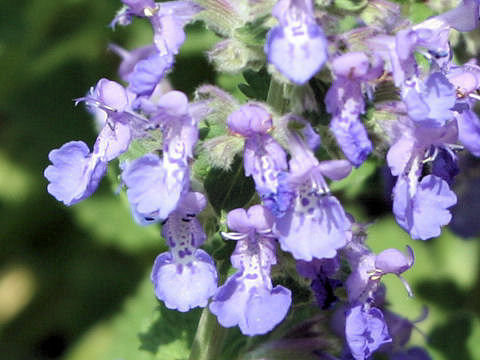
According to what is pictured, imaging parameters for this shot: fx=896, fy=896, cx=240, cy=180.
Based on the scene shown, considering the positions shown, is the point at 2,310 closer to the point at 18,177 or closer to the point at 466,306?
the point at 18,177

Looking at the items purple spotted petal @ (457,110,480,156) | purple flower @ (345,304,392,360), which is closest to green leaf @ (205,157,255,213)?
purple flower @ (345,304,392,360)

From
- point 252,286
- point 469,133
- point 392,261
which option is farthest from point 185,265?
point 469,133

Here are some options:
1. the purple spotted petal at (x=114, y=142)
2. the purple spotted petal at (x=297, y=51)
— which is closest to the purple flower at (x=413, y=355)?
the purple spotted petal at (x=114, y=142)

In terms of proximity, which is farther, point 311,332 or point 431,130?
point 311,332

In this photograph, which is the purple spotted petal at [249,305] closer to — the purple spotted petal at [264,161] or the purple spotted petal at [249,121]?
the purple spotted petal at [264,161]

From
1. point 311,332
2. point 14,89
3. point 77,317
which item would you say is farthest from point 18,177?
point 311,332

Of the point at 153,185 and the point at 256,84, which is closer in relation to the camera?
the point at 153,185

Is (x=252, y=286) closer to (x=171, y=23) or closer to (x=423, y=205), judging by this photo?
(x=423, y=205)
